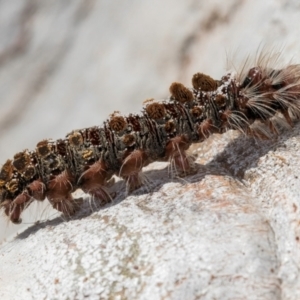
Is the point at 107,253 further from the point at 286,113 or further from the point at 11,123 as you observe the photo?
the point at 11,123

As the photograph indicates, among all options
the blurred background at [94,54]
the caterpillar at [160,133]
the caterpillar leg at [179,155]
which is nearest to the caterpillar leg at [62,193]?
the caterpillar at [160,133]

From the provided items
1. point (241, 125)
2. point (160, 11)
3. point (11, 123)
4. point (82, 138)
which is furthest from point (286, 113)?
point (11, 123)

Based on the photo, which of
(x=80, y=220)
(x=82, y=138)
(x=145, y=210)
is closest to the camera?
(x=145, y=210)

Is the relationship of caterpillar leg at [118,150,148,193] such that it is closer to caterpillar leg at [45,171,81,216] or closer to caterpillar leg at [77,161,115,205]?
caterpillar leg at [77,161,115,205]

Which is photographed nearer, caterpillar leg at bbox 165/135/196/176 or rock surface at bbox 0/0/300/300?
rock surface at bbox 0/0/300/300

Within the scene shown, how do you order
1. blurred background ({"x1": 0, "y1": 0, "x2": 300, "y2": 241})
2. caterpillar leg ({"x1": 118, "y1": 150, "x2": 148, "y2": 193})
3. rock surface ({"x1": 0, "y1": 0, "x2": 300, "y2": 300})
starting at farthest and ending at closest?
blurred background ({"x1": 0, "y1": 0, "x2": 300, "y2": 241})
caterpillar leg ({"x1": 118, "y1": 150, "x2": 148, "y2": 193})
rock surface ({"x1": 0, "y1": 0, "x2": 300, "y2": 300})

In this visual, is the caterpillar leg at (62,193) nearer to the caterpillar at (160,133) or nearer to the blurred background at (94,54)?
the caterpillar at (160,133)

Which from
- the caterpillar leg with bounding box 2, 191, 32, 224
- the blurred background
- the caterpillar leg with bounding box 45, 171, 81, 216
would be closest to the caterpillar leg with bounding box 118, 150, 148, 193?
the caterpillar leg with bounding box 45, 171, 81, 216
